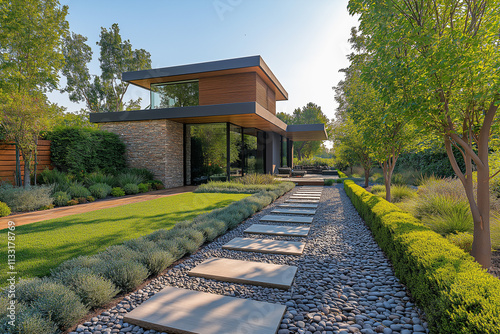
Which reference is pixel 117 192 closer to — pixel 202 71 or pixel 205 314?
pixel 202 71

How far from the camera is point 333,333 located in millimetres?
1837

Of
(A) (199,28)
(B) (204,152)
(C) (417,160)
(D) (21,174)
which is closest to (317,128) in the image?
(C) (417,160)

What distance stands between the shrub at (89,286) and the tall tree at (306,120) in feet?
125

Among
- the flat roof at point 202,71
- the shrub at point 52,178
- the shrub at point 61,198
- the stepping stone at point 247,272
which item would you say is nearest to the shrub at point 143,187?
the shrub at point 52,178

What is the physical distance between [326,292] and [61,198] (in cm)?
773

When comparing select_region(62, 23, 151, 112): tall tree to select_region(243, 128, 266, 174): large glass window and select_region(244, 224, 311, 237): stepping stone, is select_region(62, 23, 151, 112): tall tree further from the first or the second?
select_region(244, 224, 311, 237): stepping stone

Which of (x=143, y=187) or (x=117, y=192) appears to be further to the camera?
(x=143, y=187)

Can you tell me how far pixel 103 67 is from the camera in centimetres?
2173

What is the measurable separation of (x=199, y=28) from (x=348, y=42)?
19.3m

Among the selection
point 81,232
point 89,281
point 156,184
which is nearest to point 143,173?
point 156,184

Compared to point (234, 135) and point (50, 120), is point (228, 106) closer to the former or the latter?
point (234, 135)

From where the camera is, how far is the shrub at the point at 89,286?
Result: 211cm

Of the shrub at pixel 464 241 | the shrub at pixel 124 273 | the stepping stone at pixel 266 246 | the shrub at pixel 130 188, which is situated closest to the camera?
the shrub at pixel 124 273

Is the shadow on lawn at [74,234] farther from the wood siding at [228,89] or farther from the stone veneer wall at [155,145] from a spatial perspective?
the wood siding at [228,89]
